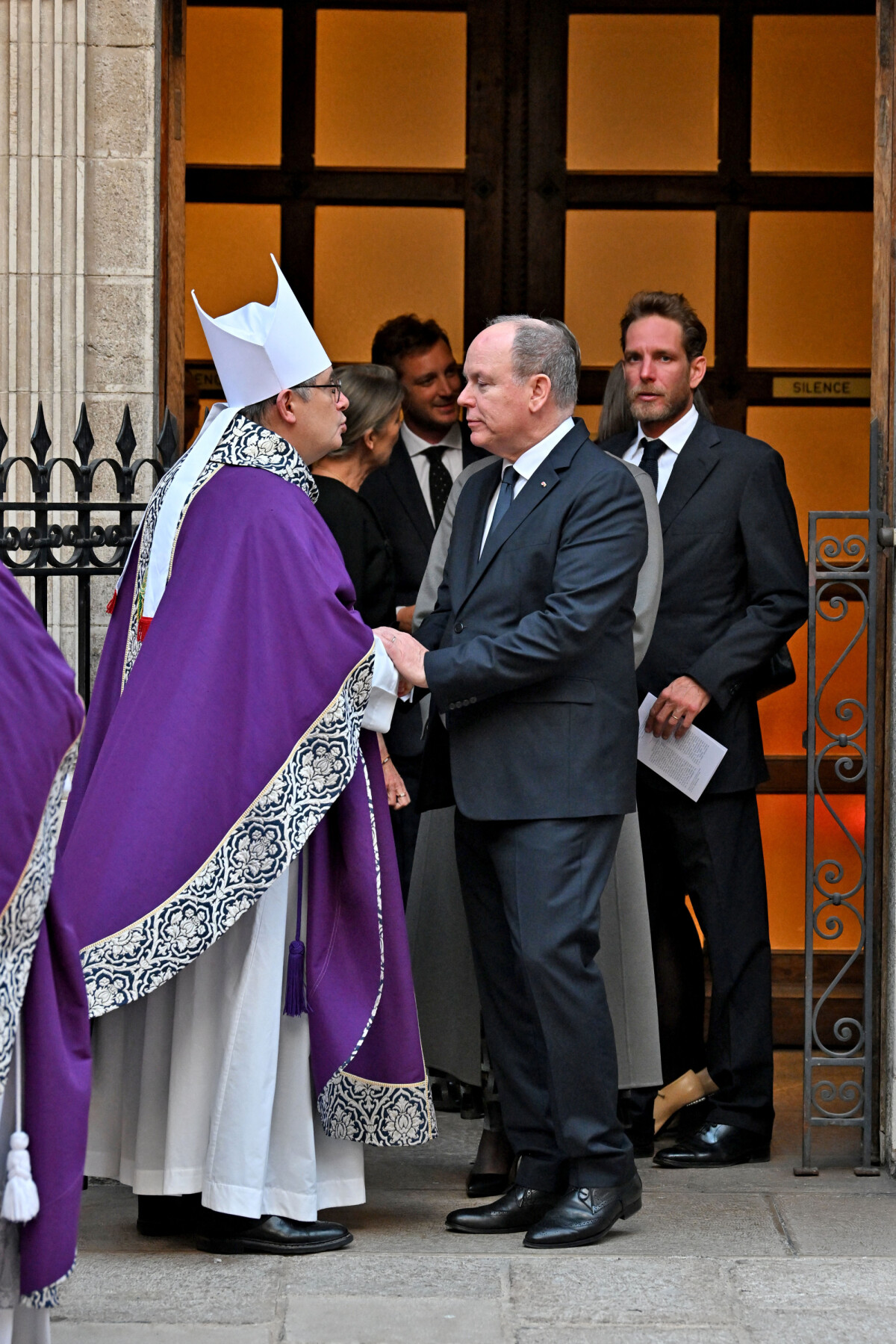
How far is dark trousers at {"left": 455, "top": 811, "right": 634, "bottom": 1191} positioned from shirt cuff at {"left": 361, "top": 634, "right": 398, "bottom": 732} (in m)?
0.34

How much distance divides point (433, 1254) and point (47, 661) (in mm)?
1898

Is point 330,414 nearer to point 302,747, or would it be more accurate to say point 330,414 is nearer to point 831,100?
point 302,747

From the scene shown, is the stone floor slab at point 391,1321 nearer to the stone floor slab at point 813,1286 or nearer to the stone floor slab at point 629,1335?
the stone floor slab at point 629,1335

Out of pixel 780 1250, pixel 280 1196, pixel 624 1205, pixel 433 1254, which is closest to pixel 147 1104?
pixel 280 1196

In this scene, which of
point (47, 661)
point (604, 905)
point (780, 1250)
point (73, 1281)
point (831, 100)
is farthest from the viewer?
point (831, 100)


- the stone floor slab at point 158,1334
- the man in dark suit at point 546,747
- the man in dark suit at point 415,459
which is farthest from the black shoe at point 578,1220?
the man in dark suit at point 415,459

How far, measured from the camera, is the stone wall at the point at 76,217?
4797mm

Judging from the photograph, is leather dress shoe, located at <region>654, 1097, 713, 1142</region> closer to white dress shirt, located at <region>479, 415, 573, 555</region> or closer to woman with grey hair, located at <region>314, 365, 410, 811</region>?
woman with grey hair, located at <region>314, 365, 410, 811</region>

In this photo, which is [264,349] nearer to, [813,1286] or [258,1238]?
[258,1238]

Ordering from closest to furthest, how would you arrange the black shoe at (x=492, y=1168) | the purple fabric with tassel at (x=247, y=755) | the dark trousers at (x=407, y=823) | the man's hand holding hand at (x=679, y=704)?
the purple fabric with tassel at (x=247, y=755), the black shoe at (x=492, y=1168), the man's hand holding hand at (x=679, y=704), the dark trousers at (x=407, y=823)

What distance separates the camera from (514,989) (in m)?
4.25

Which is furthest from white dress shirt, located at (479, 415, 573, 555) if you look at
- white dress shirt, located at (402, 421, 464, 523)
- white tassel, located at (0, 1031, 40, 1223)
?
white tassel, located at (0, 1031, 40, 1223)

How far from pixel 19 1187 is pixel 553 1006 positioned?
153 cm

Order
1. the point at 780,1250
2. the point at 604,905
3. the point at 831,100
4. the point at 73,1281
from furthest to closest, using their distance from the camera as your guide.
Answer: the point at 831,100 → the point at 604,905 → the point at 780,1250 → the point at 73,1281
